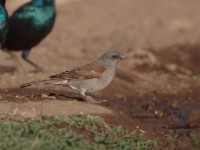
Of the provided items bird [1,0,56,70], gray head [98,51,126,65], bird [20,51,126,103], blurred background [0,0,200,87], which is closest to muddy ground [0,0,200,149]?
blurred background [0,0,200,87]

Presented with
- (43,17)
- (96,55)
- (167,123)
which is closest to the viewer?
(167,123)

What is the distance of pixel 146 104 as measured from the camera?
9750 mm

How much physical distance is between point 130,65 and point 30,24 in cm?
197

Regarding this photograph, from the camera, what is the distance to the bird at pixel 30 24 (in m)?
11.5

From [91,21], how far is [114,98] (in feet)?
20.3

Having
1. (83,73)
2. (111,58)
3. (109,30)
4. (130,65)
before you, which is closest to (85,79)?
(83,73)

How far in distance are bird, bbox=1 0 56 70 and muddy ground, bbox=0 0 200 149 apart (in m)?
0.40

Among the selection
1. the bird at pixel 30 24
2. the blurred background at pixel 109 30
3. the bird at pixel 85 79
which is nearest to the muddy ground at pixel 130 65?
the blurred background at pixel 109 30

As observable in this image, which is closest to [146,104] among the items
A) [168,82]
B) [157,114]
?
[157,114]

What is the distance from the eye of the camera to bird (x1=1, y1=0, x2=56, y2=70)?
11484 millimetres

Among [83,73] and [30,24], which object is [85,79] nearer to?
[83,73]

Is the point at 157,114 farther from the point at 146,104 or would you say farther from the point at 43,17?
the point at 43,17

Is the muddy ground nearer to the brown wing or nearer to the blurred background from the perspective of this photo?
the blurred background

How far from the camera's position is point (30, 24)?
11500 mm
